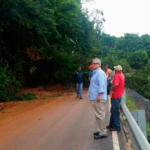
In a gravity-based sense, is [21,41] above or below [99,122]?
above

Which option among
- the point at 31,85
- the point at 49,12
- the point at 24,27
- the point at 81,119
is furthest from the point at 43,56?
the point at 81,119

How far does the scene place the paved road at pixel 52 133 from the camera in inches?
208

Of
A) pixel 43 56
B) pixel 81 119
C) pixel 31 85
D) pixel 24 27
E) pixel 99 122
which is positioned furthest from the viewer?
pixel 31 85

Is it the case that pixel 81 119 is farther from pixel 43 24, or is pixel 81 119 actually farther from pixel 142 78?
pixel 142 78

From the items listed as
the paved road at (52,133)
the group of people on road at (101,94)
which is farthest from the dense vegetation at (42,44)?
the group of people on road at (101,94)

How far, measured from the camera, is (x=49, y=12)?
15414 millimetres

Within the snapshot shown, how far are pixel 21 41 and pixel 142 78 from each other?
1398 cm

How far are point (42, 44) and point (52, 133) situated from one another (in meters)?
12.7

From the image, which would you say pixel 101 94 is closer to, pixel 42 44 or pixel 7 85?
pixel 7 85

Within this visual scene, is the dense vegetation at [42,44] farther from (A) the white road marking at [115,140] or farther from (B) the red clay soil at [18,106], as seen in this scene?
(A) the white road marking at [115,140]

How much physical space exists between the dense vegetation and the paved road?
209 inches

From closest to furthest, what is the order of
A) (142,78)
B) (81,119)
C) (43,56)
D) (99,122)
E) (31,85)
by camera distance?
(99,122), (81,119), (43,56), (31,85), (142,78)

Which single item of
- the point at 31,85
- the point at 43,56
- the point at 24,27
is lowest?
the point at 31,85

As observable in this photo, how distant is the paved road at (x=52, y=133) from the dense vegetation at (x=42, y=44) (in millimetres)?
5304
